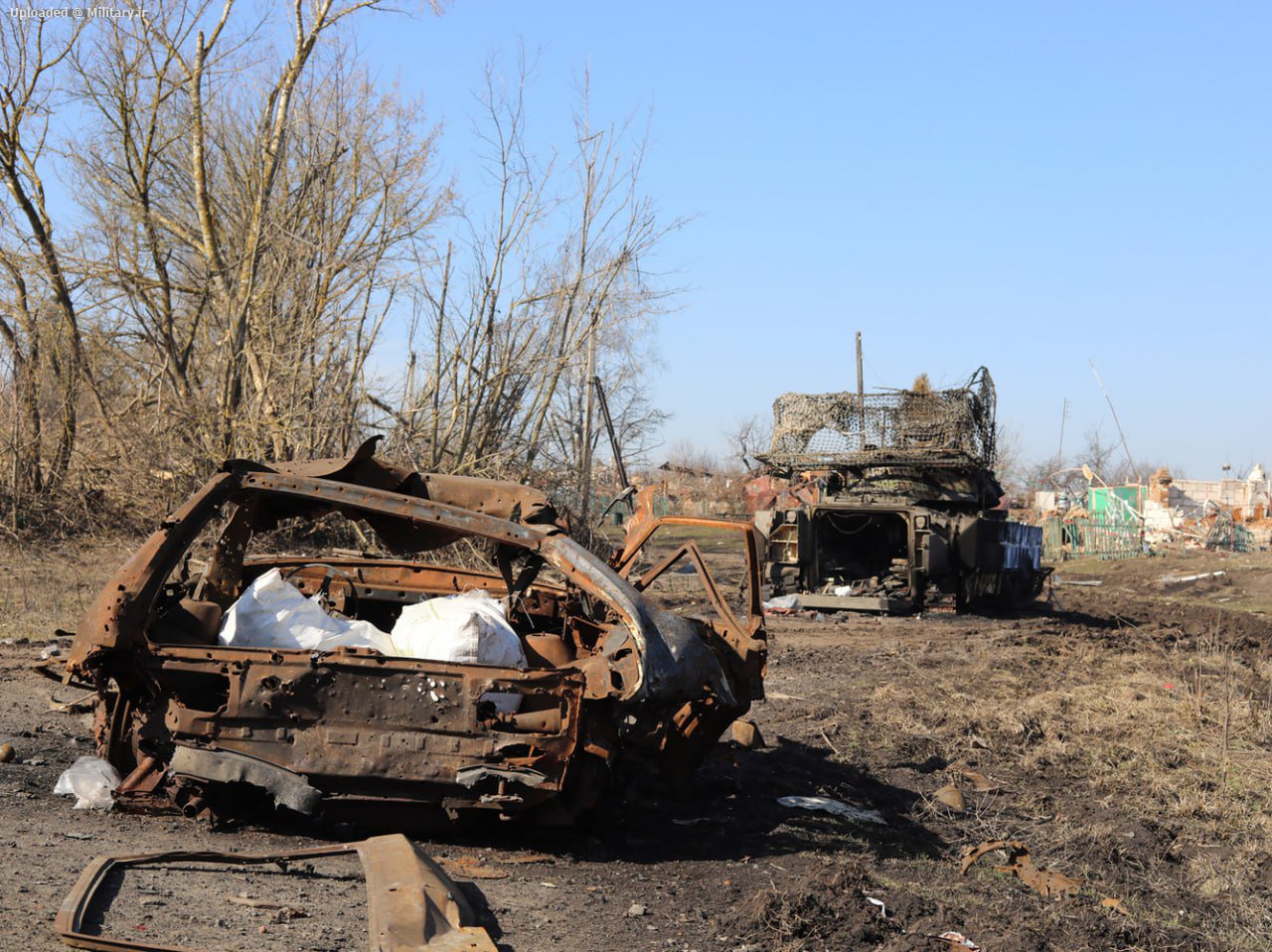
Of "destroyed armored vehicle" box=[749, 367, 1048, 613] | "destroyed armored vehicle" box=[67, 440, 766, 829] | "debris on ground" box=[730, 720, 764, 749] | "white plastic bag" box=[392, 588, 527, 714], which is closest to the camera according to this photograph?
"destroyed armored vehicle" box=[67, 440, 766, 829]

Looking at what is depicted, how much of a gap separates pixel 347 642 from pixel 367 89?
14782 mm

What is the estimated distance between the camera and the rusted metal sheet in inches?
147

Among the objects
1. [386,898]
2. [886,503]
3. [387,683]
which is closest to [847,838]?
[387,683]

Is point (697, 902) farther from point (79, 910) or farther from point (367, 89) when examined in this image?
point (367, 89)

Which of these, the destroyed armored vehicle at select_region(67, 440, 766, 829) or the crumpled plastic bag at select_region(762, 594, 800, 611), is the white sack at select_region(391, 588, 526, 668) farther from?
the crumpled plastic bag at select_region(762, 594, 800, 611)

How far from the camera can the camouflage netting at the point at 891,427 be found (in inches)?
724

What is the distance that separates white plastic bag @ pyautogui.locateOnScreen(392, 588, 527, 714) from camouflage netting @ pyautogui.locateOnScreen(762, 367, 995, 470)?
13430 mm

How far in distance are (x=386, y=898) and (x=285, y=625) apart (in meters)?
2.08

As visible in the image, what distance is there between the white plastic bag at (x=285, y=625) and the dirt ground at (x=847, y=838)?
2.80 ft

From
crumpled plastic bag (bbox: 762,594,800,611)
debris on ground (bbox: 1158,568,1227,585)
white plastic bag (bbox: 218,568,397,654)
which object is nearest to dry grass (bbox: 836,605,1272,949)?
white plastic bag (bbox: 218,568,397,654)

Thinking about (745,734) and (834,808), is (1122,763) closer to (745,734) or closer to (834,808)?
(745,734)

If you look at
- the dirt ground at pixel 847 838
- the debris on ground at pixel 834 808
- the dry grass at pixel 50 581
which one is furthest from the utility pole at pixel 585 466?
the debris on ground at pixel 834 808

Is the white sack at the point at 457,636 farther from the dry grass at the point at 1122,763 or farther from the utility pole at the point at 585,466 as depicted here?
the utility pole at the point at 585,466

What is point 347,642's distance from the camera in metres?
5.83
